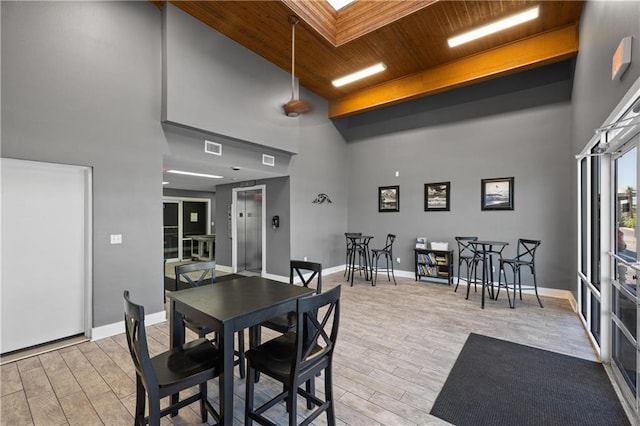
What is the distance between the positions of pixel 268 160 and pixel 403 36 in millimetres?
3129

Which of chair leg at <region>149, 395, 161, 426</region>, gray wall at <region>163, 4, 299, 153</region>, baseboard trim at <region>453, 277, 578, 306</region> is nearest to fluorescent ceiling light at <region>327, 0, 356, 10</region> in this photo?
gray wall at <region>163, 4, 299, 153</region>

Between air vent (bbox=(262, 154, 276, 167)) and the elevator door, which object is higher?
air vent (bbox=(262, 154, 276, 167))

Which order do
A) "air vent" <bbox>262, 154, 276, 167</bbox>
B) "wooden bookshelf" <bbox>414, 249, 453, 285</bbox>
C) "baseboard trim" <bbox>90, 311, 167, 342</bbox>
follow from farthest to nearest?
"wooden bookshelf" <bbox>414, 249, 453, 285</bbox> → "air vent" <bbox>262, 154, 276, 167</bbox> → "baseboard trim" <bbox>90, 311, 167, 342</bbox>

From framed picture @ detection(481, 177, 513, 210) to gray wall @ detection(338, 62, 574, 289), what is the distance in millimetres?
106

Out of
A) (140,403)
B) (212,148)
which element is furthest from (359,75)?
(140,403)

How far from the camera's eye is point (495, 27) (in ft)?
14.1

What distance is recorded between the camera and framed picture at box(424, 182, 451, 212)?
6141 mm

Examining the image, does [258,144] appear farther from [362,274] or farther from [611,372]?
[611,372]

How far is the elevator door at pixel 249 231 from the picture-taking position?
279 inches

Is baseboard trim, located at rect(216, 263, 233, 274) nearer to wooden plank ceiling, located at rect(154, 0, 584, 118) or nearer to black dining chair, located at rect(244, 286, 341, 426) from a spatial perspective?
wooden plank ceiling, located at rect(154, 0, 584, 118)

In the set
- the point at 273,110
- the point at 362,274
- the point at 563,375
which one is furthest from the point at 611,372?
the point at 273,110

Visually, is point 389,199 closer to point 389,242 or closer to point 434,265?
point 389,242

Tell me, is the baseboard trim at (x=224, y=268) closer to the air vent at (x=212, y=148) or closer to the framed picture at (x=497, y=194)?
the air vent at (x=212, y=148)

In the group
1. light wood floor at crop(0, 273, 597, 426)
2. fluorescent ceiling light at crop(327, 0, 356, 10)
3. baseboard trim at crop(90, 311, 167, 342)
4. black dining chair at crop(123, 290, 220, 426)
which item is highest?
fluorescent ceiling light at crop(327, 0, 356, 10)
